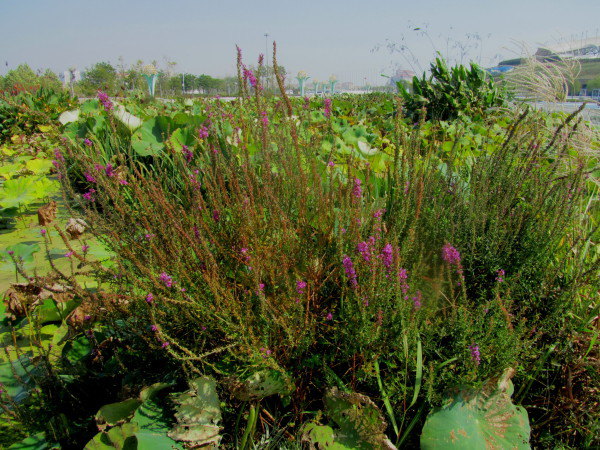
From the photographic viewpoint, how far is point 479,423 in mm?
1370

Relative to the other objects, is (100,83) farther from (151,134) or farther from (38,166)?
(151,134)

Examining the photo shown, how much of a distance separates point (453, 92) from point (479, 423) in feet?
13.5

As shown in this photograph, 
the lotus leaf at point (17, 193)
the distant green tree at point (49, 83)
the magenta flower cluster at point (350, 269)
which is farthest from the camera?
the distant green tree at point (49, 83)

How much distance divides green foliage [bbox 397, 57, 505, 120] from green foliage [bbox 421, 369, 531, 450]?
375cm

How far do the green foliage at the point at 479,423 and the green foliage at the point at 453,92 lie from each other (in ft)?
12.3

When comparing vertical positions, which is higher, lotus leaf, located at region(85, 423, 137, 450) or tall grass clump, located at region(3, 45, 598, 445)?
tall grass clump, located at region(3, 45, 598, 445)

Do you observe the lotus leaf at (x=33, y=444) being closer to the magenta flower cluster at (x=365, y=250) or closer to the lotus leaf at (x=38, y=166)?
the magenta flower cluster at (x=365, y=250)

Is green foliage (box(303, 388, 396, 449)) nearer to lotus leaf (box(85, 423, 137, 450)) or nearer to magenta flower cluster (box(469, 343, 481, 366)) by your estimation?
magenta flower cluster (box(469, 343, 481, 366))

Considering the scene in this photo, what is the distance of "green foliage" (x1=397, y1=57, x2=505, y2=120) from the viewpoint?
4.69 meters

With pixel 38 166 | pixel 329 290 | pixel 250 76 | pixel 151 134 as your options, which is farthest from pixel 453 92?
pixel 38 166

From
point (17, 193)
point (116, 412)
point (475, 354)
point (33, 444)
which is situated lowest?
point (33, 444)

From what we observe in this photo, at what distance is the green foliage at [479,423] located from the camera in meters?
1.29

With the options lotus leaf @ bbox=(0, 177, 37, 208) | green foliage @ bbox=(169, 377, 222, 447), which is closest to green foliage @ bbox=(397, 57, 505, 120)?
lotus leaf @ bbox=(0, 177, 37, 208)

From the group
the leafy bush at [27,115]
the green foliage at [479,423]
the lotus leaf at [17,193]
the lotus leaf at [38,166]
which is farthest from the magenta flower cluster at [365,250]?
the leafy bush at [27,115]
